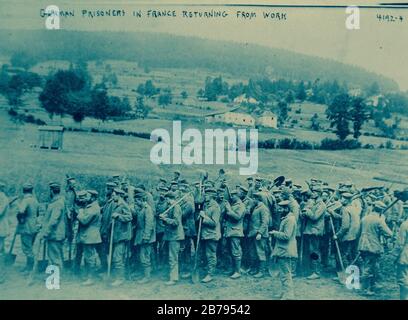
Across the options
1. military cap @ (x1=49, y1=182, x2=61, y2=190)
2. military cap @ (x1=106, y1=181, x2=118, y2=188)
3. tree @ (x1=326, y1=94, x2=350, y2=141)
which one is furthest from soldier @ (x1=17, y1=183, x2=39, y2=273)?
tree @ (x1=326, y1=94, x2=350, y2=141)

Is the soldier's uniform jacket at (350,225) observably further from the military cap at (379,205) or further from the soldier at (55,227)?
the soldier at (55,227)

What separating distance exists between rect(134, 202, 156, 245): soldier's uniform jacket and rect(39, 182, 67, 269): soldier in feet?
3.24

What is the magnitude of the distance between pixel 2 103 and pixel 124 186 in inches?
83.1

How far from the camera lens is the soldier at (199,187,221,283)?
8680mm

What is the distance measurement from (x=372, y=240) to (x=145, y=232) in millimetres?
3054

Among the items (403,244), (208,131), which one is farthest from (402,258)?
(208,131)

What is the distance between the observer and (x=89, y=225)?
28.3 ft

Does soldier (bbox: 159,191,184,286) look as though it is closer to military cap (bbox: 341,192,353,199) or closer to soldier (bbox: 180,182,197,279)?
soldier (bbox: 180,182,197,279)

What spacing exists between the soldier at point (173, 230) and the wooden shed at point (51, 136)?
1734 millimetres

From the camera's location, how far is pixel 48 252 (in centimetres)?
872

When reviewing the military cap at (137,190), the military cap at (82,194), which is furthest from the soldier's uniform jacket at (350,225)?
the military cap at (82,194)

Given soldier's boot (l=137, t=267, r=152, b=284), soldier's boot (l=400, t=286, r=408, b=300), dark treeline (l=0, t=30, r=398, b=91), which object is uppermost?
dark treeline (l=0, t=30, r=398, b=91)

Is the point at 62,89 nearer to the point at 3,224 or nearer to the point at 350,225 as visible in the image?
the point at 3,224
